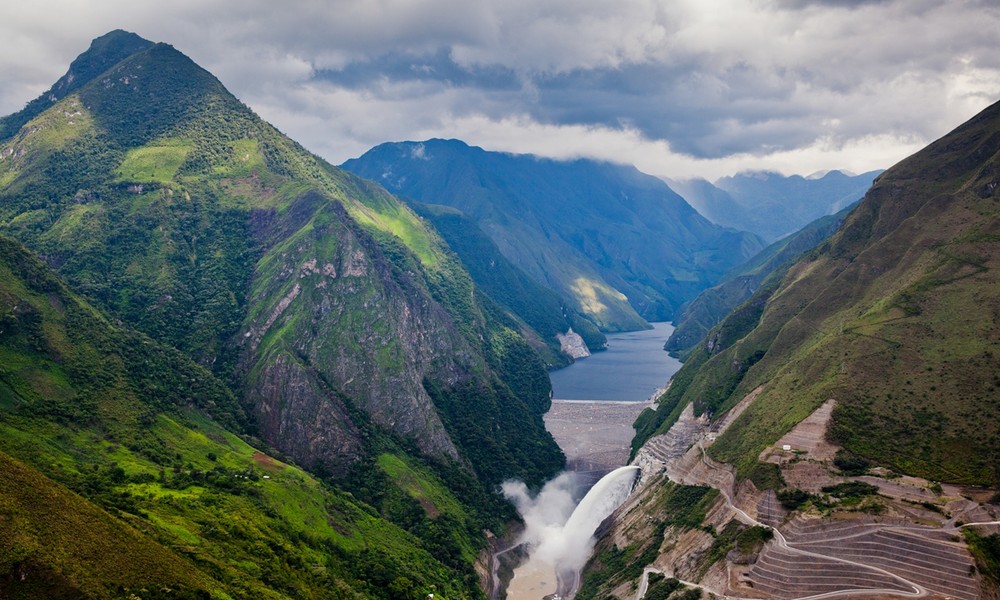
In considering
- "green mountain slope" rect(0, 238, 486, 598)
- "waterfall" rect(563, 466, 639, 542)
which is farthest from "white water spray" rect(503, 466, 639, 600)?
"green mountain slope" rect(0, 238, 486, 598)

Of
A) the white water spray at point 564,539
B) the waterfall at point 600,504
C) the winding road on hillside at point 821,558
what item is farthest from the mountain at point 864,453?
the white water spray at point 564,539

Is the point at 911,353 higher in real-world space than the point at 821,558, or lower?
higher

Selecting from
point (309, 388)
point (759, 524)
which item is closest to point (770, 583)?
point (759, 524)

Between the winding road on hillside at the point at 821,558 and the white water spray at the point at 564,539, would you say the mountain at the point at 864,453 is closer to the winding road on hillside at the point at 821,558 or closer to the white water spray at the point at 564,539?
the winding road on hillside at the point at 821,558

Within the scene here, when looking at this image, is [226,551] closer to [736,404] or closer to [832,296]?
[736,404]

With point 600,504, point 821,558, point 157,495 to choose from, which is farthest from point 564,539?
point 157,495

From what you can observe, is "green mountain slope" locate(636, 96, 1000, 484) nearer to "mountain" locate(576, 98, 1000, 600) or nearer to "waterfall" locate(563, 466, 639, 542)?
"mountain" locate(576, 98, 1000, 600)

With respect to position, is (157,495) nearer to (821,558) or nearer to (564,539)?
(564,539)

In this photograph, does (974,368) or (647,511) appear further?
(647,511)
